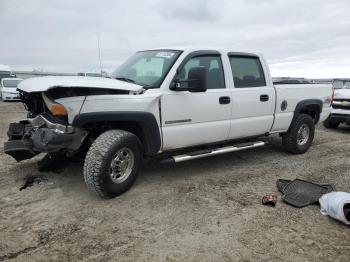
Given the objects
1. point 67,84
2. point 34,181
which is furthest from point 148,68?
point 34,181

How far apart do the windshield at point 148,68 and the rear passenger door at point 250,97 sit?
1.13 m

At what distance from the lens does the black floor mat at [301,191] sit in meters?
4.59

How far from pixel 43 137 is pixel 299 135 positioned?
4.83m

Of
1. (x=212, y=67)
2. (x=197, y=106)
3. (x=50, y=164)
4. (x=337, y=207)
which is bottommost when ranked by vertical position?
(x=337, y=207)

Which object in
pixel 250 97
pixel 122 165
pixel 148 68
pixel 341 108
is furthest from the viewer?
Result: pixel 341 108

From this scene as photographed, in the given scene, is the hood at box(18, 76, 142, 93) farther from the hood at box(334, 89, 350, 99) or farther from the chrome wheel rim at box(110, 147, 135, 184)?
the hood at box(334, 89, 350, 99)

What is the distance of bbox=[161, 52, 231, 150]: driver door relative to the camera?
16.4 ft

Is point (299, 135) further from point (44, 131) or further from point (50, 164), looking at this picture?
point (44, 131)

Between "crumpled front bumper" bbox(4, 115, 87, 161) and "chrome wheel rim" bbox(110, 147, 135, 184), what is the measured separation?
18.5 inches

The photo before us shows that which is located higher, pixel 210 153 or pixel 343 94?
pixel 343 94

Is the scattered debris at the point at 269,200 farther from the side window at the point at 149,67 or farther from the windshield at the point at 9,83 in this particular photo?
the windshield at the point at 9,83

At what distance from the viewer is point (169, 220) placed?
4035 mm

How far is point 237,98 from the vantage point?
18.9 feet

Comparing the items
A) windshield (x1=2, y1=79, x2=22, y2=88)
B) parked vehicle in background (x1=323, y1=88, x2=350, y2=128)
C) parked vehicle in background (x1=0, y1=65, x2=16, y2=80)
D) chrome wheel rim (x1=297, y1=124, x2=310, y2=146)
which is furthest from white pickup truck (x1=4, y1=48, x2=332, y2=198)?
parked vehicle in background (x1=0, y1=65, x2=16, y2=80)
